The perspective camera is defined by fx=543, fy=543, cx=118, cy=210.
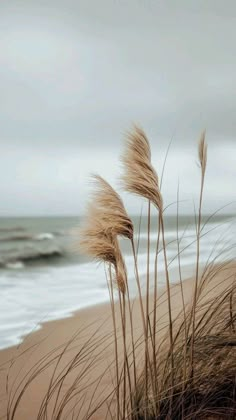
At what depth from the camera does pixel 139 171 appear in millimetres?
1264

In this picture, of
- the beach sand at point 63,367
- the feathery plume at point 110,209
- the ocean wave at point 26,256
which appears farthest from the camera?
the ocean wave at point 26,256

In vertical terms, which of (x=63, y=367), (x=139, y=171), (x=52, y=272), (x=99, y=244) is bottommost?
(x=63, y=367)

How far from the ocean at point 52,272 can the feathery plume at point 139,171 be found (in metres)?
0.39

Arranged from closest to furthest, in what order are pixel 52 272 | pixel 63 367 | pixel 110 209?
pixel 110 209 → pixel 63 367 → pixel 52 272

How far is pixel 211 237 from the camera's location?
1.86 metres

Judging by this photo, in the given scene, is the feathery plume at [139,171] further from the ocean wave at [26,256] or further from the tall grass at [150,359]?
the ocean wave at [26,256]

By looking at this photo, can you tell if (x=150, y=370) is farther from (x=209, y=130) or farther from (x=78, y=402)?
(x=209, y=130)

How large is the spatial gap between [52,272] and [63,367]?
516mm

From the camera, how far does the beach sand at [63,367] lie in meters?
1.49

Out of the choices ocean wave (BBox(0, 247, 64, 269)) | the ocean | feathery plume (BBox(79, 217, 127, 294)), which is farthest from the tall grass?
ocean wave (BBox(0, 247, 64, 269))

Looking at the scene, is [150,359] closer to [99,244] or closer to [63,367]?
→ [63,367]

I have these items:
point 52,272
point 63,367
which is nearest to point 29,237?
point 52,272

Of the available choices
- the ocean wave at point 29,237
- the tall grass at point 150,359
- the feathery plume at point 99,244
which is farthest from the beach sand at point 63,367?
the ocean wave at point 29,237

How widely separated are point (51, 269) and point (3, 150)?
0.54 metres
